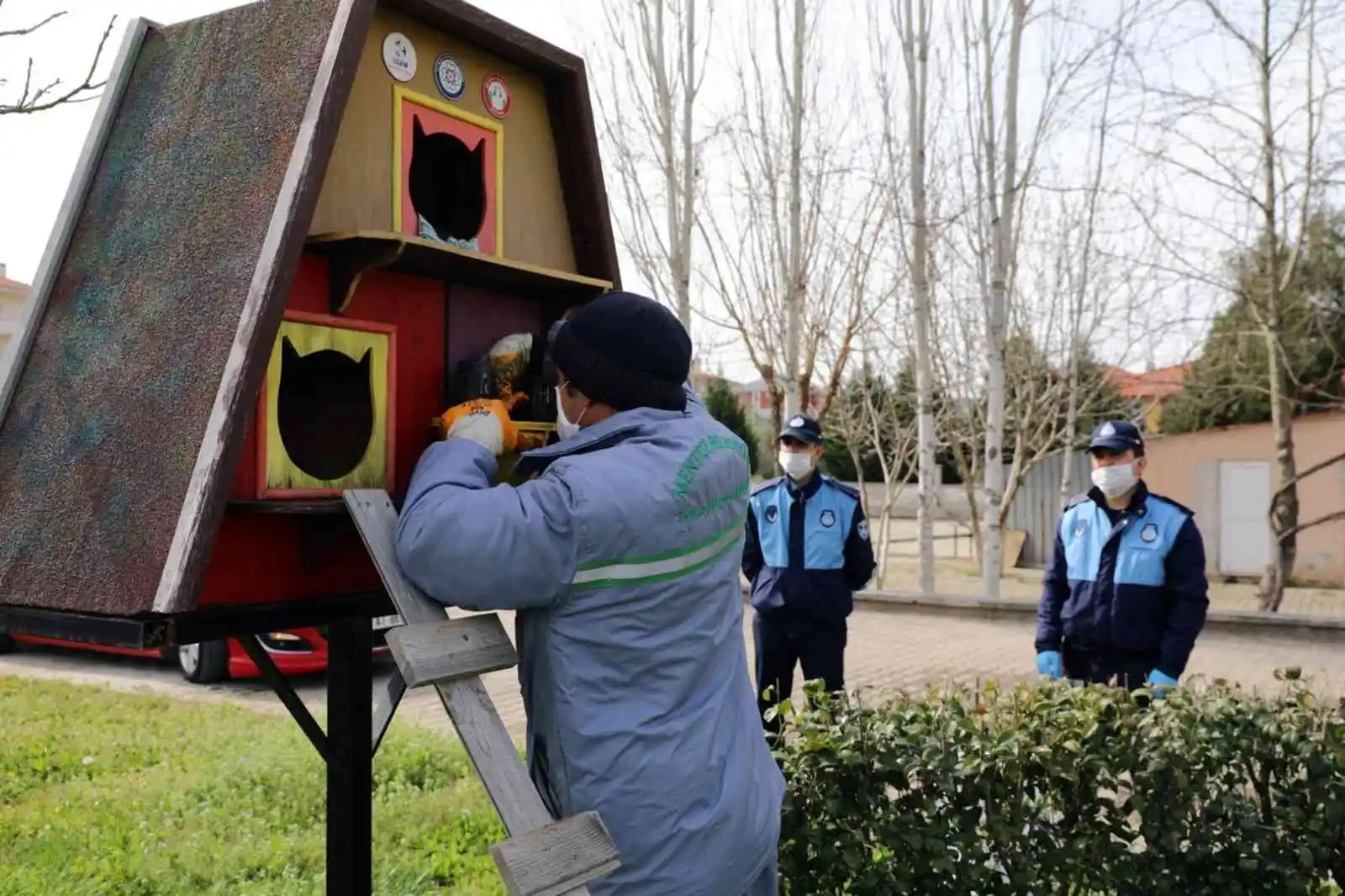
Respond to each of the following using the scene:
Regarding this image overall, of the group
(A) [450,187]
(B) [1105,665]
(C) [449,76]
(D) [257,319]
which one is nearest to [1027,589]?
(B) [1105,665]

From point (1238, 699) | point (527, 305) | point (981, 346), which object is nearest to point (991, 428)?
point (981, 346)

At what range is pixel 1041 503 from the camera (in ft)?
64.8

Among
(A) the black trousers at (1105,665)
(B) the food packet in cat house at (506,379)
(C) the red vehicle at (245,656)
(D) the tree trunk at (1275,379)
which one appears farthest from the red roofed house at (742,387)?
(D) the tree trunk at (1275,379)

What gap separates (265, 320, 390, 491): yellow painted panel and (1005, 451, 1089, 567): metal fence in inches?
711

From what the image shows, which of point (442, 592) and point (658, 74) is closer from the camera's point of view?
point (442, 592)

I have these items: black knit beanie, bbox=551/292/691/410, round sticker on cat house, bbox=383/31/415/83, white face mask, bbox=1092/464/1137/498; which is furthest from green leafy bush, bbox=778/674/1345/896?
round sticker on cat house, bbox=383/31/415/83

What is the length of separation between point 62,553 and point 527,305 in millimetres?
1332

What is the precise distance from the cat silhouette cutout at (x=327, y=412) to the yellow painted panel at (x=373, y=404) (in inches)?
0.8

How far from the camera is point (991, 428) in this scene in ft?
39.7

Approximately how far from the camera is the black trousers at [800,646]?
586cm

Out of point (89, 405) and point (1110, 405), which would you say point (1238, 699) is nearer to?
point (89, 405)

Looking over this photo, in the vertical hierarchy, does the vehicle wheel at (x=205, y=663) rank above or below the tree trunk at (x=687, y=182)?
below

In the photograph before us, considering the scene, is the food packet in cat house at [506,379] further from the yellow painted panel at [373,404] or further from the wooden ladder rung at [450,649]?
the wooden ladder rung at [450,649]

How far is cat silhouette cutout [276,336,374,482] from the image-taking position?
8.41 feet
